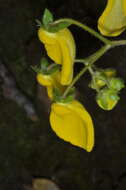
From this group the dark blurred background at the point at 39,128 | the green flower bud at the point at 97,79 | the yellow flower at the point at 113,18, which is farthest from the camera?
the dark blurred background at the point at 39,128

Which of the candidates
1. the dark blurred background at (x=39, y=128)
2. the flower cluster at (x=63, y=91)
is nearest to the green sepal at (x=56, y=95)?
the flower cluster at (x=63, y=91)

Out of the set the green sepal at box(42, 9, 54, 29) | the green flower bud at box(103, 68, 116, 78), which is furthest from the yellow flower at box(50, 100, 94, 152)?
the green sepal at box(42, 9, 54, 29)

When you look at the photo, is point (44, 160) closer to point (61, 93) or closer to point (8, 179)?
point (8, 179)

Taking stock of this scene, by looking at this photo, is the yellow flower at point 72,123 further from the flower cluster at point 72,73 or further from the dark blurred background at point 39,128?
the dark blurred background at point 39,128

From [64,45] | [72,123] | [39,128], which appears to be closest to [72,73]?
[64,45]

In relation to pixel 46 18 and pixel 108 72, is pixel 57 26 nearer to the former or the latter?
pixel 46 18

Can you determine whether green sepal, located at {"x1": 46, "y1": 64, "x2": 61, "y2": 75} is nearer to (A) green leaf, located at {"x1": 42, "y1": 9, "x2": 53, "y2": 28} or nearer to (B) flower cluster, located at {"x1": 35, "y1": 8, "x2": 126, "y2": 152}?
(B) flower cluster, located at {"x1": 35, "y1": 8, "x2": 126, "y2": 152}

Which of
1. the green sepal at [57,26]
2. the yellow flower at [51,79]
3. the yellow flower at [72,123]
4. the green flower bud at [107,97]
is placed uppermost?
the green sepal at [57,26]

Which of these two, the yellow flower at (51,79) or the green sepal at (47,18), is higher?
the green sepal at (47,18)
